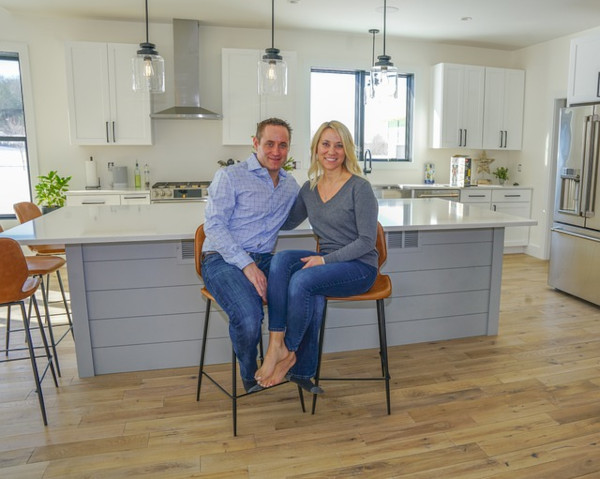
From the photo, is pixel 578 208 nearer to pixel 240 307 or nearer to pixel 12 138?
pixel 240 307

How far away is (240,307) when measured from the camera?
2.05 meters

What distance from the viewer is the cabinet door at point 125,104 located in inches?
193

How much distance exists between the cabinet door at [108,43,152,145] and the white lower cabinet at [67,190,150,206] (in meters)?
0.56

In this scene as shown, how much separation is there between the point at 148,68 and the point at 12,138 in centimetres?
302

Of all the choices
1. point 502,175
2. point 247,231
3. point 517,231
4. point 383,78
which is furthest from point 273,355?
point 502,175

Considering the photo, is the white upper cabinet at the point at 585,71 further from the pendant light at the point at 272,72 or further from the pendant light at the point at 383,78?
the pendant light at the point at 272,72

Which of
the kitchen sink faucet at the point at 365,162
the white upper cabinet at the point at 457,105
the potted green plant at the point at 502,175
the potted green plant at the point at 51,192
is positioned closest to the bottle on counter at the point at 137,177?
the potted green plant at the point at 51,192

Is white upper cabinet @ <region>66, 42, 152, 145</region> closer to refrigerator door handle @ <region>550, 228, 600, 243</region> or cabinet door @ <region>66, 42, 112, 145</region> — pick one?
cabinet door @ <region>66, 42, 112, 145</region>

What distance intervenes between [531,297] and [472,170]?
8.90 ft

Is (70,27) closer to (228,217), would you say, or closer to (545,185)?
(228,217)

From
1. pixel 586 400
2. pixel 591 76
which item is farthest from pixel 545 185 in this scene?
pixel 586 400

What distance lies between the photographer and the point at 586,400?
2.49 m

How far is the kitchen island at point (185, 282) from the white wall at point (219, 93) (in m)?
2.32

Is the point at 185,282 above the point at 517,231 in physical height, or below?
above
